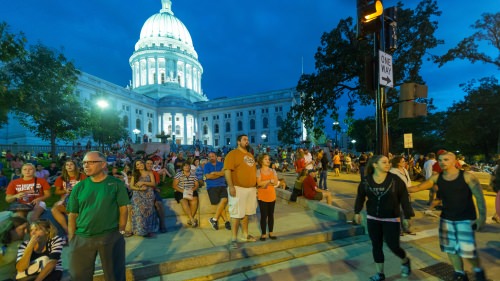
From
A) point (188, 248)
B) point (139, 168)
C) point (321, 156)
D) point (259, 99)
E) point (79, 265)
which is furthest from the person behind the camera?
point (259, 99)

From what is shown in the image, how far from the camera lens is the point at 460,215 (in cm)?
365

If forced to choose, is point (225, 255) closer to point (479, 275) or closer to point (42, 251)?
point (42, 251)

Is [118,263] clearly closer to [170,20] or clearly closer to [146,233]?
[146,233]

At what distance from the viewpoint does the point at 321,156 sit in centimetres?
1194

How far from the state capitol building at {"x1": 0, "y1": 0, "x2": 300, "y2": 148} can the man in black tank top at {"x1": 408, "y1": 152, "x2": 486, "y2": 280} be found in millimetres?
81496

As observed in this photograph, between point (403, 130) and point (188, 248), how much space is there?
5897 centimetres

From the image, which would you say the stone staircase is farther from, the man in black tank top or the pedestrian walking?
the man in black tank top

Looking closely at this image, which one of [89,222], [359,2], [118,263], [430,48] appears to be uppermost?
[430,48]

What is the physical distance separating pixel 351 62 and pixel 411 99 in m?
8.02

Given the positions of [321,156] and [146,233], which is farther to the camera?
[321,156]

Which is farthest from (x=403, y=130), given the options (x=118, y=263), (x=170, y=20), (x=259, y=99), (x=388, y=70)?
(x=170, y=20)

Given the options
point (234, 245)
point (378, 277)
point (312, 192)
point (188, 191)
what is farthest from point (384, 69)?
point (188, 191)

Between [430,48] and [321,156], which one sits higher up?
[430,48]

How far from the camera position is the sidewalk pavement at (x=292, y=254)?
4.27 m
